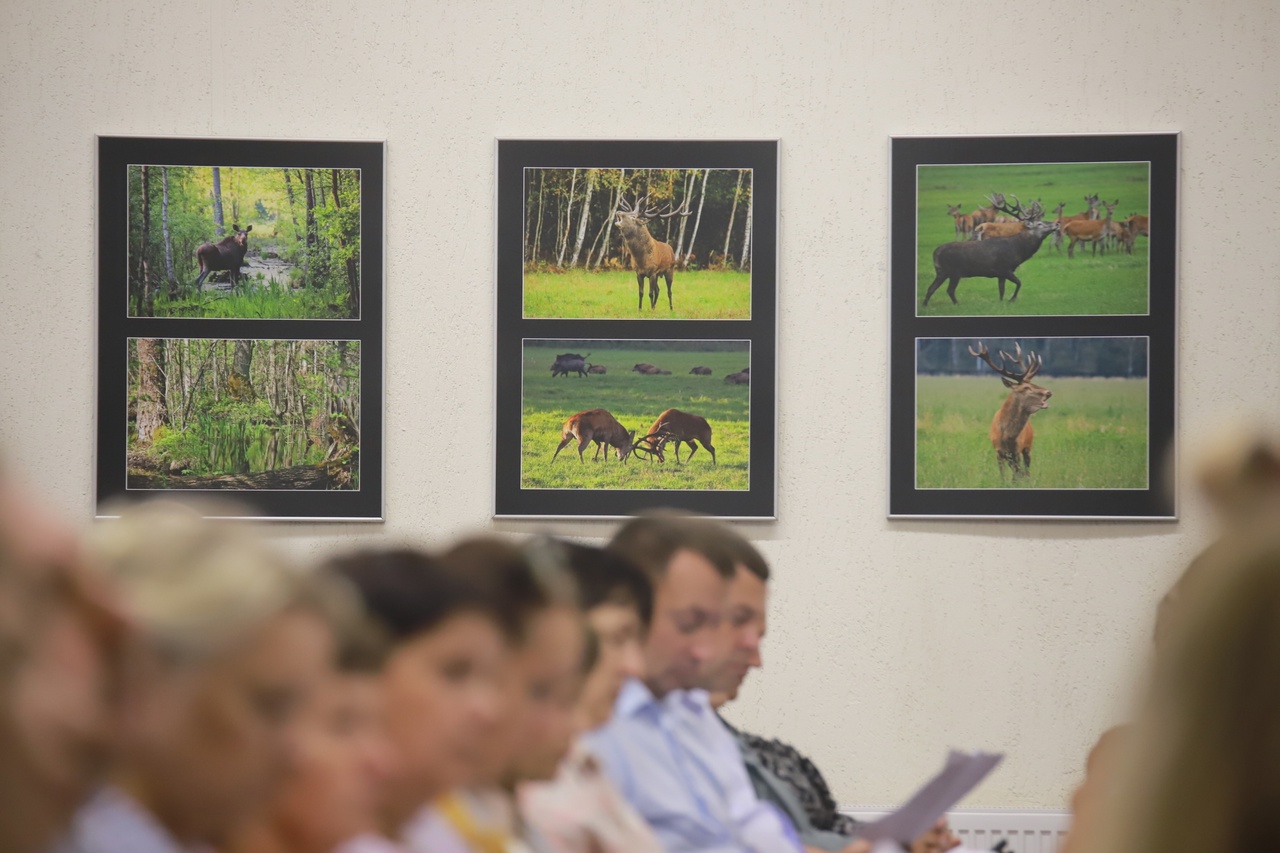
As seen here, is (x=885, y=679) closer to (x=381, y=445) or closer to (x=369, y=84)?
(x=381, y=445)

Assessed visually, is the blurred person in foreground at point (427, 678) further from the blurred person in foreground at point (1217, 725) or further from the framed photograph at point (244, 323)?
the framed photograph at point (244, 323)

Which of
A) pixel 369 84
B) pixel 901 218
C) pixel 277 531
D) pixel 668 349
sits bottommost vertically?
pixel 277 531

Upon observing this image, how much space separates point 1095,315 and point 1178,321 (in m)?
0.27

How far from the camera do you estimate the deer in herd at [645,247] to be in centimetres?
467

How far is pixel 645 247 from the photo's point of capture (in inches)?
184

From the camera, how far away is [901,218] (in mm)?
4617

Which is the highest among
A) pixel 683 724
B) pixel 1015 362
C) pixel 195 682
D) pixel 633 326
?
pixel 633 326

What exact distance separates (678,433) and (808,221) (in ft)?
2.79

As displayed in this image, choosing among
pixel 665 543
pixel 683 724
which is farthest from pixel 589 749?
pixel 665 543

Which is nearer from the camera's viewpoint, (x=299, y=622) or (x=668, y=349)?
(x=299, y=622)

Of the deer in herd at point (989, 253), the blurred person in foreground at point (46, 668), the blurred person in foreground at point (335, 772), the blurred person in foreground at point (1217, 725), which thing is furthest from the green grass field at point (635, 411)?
the blurred person in foreground at point (1217, 725)

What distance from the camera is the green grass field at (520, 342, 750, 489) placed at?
464 cm

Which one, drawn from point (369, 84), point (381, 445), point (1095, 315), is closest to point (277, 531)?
point (381, 445)

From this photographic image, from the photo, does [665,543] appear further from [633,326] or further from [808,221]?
[808,221]
